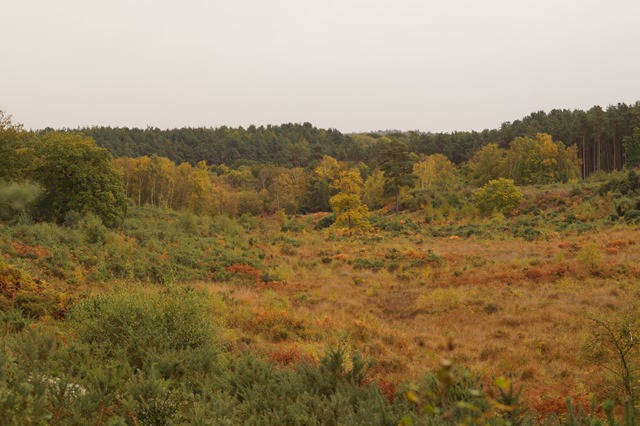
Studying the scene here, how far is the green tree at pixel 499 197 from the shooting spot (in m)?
46.7

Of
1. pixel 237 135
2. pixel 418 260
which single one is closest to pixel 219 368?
pixel 418 260

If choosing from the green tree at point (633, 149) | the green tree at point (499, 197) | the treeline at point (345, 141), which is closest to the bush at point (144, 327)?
the green tree at point (499, 197)

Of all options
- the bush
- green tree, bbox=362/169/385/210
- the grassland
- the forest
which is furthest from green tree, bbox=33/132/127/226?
green tree, bbox=362/169/385/210

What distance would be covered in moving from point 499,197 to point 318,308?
120 feet

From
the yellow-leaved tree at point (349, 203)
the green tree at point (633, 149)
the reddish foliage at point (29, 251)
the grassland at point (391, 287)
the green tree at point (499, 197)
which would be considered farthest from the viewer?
the green tree at point (633, 149)

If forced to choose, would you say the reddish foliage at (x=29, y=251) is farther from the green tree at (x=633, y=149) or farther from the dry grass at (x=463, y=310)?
the green tree at (x=633, y=149)

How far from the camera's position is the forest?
5738 mm

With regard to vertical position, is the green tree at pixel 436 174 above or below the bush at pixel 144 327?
above

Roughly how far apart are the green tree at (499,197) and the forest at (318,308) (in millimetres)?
152

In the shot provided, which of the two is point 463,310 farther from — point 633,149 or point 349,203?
point 633,149

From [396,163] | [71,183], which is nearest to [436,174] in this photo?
[396,163]

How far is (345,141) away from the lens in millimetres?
151250

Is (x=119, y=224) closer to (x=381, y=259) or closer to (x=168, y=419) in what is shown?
(x=381, y=259)

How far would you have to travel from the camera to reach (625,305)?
44.9ft
